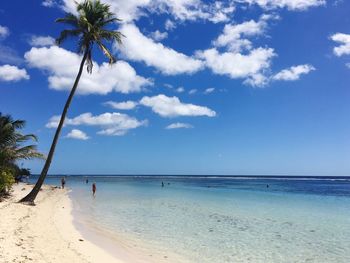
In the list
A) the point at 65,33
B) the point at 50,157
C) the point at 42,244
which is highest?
the point at 65,33

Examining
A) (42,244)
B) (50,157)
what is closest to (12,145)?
(50,157)

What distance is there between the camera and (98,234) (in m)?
15.9

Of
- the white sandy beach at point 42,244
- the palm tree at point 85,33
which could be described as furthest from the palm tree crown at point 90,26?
the white sandy beach at point 42,244

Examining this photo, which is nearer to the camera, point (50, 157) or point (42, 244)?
point (42, 244)

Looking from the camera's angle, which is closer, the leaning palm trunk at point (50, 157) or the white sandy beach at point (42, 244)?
the white sandy beach at point (42, 244)

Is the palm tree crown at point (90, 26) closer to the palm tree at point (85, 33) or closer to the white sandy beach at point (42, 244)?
the palm tree at point (85, 33)

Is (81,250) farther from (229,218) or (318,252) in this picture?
(229,218)

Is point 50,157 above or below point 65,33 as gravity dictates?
below

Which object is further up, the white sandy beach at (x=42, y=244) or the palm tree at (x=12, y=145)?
the palm tree at (x=12, y=145)

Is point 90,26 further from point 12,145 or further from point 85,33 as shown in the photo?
point 12,145

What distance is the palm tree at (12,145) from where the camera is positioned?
24.7 metres

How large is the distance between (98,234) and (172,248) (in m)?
Result: 4.04

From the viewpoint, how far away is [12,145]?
1013 inches

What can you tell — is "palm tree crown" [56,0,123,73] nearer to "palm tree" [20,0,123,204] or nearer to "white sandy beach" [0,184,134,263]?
"palm tree" [20,0,123,204]
